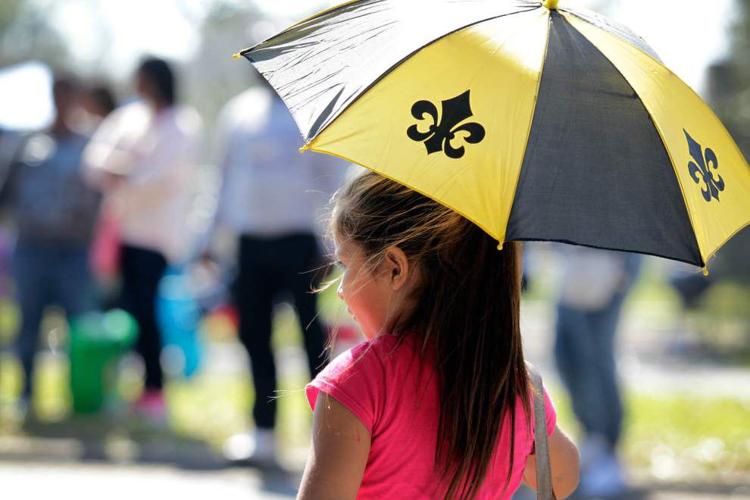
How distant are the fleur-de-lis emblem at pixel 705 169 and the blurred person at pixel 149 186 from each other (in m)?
5.29

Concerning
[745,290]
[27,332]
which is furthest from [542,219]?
[745,290]

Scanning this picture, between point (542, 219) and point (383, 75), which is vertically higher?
point (383, 75)

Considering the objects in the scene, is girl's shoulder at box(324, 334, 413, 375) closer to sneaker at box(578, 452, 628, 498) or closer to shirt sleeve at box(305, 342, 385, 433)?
shirt sleeve at box(305, 342, 385, 433)

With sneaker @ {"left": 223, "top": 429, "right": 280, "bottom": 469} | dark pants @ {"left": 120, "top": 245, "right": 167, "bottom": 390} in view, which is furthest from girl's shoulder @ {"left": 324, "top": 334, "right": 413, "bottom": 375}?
dark pants @ {"left": 120, "top": 245, "right": 167, "bottom": 390}

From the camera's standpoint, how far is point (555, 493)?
2615 mm

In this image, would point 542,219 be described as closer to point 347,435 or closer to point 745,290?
point 347,435

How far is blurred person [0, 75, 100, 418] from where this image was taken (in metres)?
7.86

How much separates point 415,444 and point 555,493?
1.56 ft

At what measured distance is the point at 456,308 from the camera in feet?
7.79

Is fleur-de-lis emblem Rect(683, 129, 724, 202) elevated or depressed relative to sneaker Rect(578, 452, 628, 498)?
elevated

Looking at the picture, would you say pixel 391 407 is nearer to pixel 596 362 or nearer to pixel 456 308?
pixel 456 308

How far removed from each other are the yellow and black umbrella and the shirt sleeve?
1.09ft

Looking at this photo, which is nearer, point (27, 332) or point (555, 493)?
point (555, 493)

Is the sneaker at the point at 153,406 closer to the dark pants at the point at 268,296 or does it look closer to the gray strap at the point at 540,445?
the dark pants at the point at 268,296
